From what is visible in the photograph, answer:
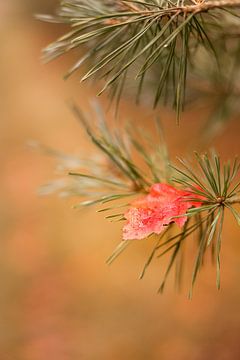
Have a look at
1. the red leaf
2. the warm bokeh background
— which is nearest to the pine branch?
the red leaf

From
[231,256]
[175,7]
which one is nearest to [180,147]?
[231,256]

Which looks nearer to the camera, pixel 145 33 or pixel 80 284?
pixel 145 33

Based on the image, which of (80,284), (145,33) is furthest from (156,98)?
(80,284)

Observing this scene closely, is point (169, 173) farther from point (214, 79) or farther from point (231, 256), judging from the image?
point (231, 256)

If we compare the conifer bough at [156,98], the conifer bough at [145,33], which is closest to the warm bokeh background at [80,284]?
the conifer bough at [156,98]

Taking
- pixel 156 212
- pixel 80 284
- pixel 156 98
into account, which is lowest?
pixel 156 212

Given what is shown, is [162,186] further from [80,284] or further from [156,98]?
[80,284]

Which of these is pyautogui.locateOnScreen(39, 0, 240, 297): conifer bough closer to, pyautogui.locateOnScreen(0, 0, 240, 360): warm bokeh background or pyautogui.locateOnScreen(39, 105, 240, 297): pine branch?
pyautogui.locateOnScreen(39, 105, 240, 297): pine branch

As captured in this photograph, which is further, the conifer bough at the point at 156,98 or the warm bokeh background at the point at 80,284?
the warm bokeh background at the point at 80,284

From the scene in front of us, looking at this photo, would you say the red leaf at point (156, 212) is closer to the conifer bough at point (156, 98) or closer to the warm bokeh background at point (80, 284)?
the conifer bough at point (156, 98)
